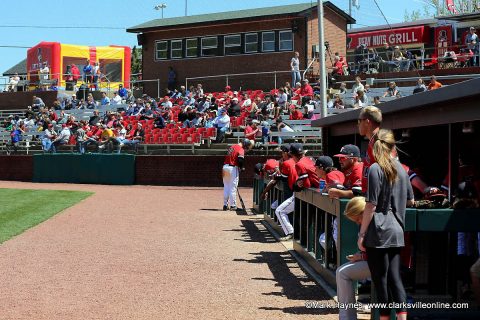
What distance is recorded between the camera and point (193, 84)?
40.4 metres

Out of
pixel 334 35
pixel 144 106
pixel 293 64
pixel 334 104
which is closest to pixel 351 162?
pixel 334 104

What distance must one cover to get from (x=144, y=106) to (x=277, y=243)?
23.2 meters

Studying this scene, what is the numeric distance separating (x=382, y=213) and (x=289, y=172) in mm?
6814

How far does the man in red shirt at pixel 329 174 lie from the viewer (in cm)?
904

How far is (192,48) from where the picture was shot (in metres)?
40.8

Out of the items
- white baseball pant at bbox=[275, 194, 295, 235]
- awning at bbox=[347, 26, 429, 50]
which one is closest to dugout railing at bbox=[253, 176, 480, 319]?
white baseball pant at bbox=[275, 194, 295, 235]

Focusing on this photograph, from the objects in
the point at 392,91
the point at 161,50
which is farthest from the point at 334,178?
the point at 161,50

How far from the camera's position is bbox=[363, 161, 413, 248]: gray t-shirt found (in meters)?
5.91

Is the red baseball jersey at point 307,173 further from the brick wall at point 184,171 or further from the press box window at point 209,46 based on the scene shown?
the press box window at point 209,46

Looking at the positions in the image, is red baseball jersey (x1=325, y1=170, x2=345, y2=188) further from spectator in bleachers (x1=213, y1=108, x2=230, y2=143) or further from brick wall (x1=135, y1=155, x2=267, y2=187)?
spectator in bleachers (x1=213, y1=108, x2=230, y2=143)

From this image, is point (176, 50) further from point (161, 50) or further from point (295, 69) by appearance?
point (295, 69)

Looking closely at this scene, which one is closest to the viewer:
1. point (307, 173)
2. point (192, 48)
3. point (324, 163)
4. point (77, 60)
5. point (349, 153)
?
point (349, 153)

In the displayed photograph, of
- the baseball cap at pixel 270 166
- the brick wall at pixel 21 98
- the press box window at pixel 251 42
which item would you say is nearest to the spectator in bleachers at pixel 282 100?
the press box window at pixel 251 42

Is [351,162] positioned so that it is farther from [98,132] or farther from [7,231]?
[98,132]
